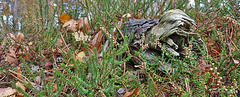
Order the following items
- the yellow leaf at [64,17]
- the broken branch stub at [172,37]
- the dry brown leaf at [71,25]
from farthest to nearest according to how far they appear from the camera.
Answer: the yellow leaf at [64,17]
the dry brown leaf at [71,25]
the broken branch stub at [172,37]

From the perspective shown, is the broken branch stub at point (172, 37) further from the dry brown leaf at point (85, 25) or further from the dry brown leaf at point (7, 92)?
the dry brown leaf at point (7, 92)

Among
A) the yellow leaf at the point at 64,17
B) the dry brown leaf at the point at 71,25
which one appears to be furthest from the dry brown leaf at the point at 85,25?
the yellow leaf at the point at 64,17

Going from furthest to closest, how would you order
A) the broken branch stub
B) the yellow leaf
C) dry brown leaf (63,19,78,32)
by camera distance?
the yellow leaf < dry brown leaf (63,19,78,32) < the broken branch stub

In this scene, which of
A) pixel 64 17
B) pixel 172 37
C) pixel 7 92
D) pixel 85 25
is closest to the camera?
pixel 7 92

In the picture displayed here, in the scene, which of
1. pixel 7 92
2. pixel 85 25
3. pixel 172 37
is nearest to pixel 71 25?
pixel 85 25

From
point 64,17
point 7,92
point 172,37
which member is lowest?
point 7,92

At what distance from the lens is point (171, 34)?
64.2 inches

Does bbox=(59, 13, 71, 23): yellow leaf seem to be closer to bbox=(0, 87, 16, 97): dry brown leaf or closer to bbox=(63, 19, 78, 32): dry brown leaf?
bbox=(63, 19, 78, 32): dry brown leaf

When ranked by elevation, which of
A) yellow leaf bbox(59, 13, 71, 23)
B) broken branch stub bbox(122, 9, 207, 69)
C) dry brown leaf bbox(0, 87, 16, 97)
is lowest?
dry brown leaf bbox(0, 87, 16, 97)

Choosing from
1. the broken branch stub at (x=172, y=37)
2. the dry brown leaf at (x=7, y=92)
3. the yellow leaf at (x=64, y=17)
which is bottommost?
the dry brown leaf at (x=7, y=92)

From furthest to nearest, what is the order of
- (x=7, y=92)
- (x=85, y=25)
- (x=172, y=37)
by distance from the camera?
(x=85, y=25), (x=172, y=37), (x=7, y=92)

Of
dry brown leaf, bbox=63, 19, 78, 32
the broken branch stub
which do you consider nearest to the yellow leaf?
dry brown leaf, bbox=63, 19, 78, 32

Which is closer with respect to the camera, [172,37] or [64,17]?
[172,37]

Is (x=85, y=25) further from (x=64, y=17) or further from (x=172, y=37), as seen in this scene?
(x=172, y=37)
